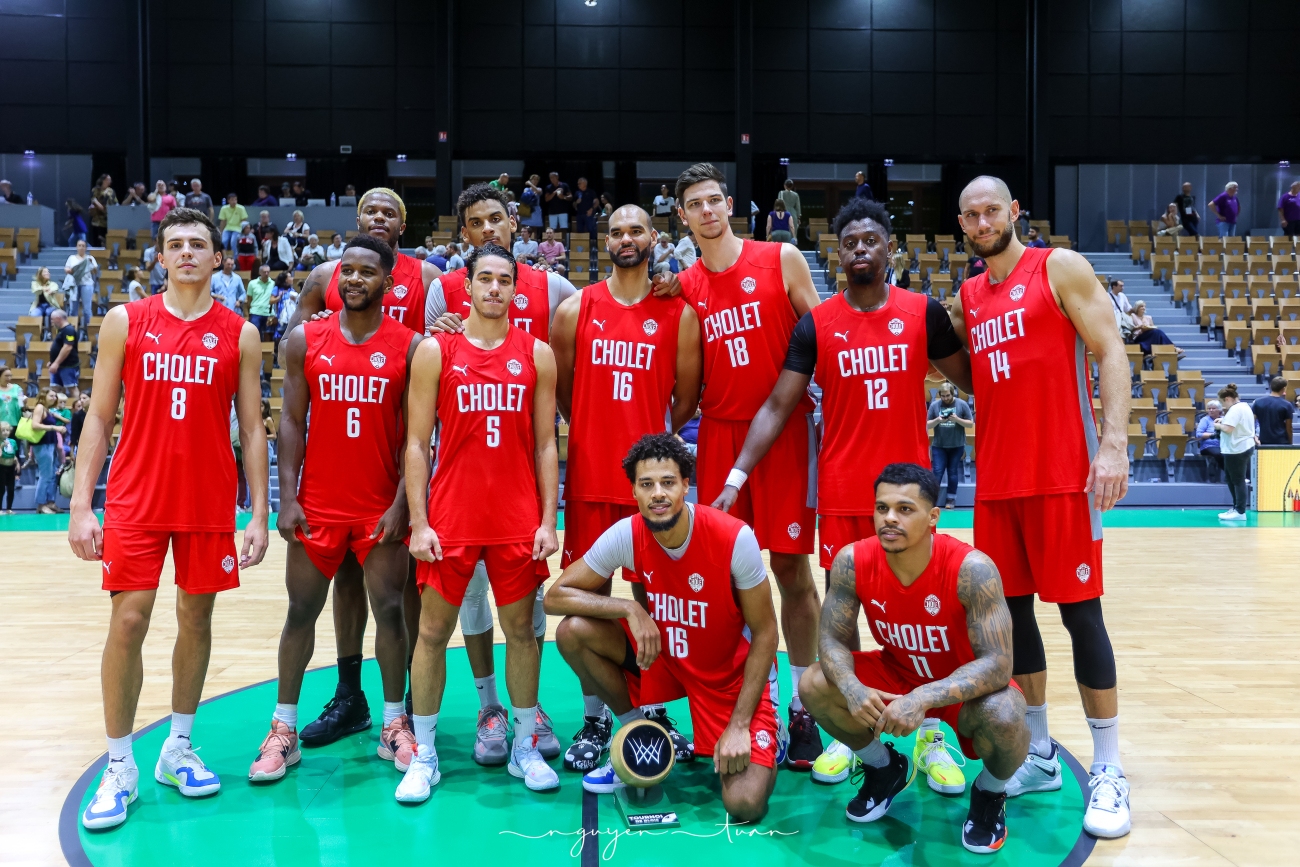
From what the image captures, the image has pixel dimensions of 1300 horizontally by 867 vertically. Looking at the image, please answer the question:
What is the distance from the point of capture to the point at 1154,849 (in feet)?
10.4

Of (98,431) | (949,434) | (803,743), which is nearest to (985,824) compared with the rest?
(803,743)

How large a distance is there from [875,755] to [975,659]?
1.69ft

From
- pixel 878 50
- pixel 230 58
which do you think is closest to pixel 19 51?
pixel 230 58

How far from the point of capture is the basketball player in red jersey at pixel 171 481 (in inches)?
139

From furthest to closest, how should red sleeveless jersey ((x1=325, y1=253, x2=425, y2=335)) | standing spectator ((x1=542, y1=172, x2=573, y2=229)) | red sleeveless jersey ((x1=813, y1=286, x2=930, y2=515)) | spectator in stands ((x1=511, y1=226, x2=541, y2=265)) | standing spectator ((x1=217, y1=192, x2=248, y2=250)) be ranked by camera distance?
standing spectator ((x1=542, y1=172, x2=573, y2=229)), standing spectator ((x1=217, y1=192, x2=248, y2=250)), spectator in stands ((x1=511, y1=226, x2=541, y2=265)), red sleeveless jersey ((x1=325, y1=253, x2=425, y2=335)), red sleeveless jersey ((x1=813, y1=286, x2=930, y2=515))

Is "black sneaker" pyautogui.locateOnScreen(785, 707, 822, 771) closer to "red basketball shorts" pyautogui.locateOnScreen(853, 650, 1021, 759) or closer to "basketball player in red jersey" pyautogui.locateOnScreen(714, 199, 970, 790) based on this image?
"basketball player in red jersey" pyautogui.locateOnScreen(714, 199, 970, 790)

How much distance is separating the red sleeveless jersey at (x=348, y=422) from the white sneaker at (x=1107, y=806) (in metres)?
2.72

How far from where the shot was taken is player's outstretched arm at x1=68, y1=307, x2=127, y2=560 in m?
3.50

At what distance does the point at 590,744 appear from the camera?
12.9ft

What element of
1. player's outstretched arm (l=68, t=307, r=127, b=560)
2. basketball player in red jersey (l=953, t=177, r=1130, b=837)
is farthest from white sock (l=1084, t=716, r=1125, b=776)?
player's outstretched arm (l=68, t=307, r=127, b=560)

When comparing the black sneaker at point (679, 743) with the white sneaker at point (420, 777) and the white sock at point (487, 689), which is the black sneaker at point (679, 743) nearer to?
the white sock at point (487, 689)

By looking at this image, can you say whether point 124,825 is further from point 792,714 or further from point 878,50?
point 878,50

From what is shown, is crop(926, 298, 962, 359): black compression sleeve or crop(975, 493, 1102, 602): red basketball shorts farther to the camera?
crop(926, 298, 962, 359): black compression sleeve

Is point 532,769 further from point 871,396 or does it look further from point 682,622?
point 871,396
